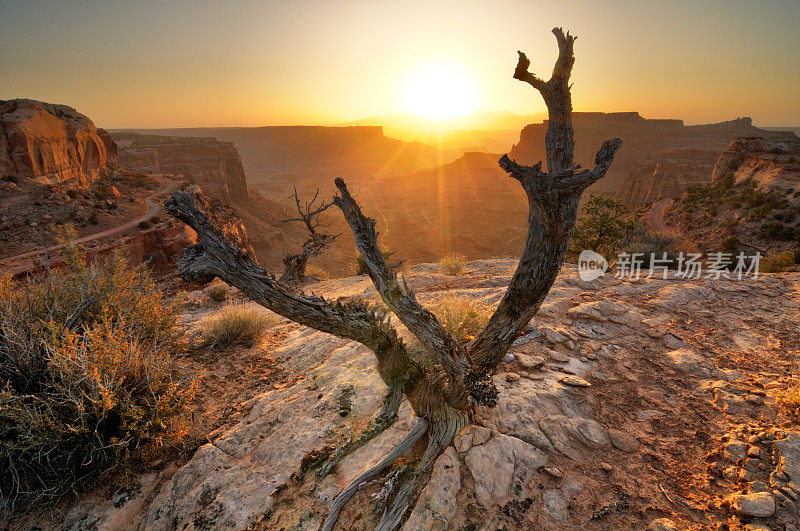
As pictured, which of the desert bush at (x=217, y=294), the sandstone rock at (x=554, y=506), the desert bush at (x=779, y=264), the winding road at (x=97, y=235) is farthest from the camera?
the winding road at (x=97, y=235)

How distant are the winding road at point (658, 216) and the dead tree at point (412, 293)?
3134 centimetres

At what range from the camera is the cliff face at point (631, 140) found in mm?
56825

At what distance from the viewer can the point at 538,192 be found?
2.91 meters

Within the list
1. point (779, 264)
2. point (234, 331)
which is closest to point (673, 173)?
point (779, 264)

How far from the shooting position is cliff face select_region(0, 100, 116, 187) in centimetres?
1947

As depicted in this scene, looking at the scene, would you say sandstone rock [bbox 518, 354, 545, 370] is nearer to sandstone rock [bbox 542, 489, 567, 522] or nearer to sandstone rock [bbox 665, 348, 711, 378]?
sandstone rock [bbox 542, 489, 567, 522]

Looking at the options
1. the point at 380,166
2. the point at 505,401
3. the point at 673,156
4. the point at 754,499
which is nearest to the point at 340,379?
the point at 505,401

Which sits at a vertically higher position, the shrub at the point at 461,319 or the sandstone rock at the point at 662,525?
the shrub at the point at 461,319

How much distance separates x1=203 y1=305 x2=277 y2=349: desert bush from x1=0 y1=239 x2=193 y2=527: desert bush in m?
1.69

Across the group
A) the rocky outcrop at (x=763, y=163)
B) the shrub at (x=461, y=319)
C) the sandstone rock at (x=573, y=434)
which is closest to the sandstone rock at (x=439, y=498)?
the sandstone rock at (x=573, y=434)

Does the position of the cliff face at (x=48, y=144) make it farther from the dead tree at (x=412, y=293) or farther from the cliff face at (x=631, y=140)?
the cliff face at (x=631, y=140)

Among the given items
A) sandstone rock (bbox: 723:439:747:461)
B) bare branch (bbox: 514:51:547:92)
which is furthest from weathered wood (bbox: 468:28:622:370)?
sandstone rock (bbox: 723:439:747:461)

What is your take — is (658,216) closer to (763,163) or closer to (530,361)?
(763,163)

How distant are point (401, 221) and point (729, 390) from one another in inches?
1748
